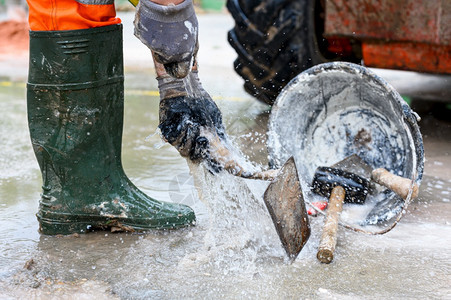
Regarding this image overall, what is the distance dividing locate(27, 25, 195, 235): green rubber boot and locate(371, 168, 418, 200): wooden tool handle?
0.80 meters

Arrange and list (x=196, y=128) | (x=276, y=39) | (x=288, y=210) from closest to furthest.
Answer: (x=288, y=210) → (x=196, y=128) → (x=276, y=39)

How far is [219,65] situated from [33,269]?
485 centimetres

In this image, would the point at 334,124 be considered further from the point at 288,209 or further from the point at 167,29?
the point at 167,29

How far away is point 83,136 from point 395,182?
125 cm

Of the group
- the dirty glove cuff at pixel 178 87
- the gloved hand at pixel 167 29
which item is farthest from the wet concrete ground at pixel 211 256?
the gloved hand at pixel 167 29

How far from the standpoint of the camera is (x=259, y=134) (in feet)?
12.9

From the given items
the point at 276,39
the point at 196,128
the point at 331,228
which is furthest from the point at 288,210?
the point at 276,39

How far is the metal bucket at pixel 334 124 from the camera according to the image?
2.76 metres

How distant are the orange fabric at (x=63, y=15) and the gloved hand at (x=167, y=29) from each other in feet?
1.29

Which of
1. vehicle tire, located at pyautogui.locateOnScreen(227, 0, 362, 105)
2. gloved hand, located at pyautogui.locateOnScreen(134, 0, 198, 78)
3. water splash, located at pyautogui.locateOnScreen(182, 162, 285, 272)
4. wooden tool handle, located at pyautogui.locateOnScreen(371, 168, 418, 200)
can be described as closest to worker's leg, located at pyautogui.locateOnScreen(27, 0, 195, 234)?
water splash, located at pyautogui.locateOnScreen(182, 162, 285, 272)

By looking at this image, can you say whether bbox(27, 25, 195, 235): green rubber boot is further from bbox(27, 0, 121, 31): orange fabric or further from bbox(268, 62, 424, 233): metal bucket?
bbox(268, 62, 424, 233): metal bucket

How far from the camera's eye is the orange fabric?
7.47 feet

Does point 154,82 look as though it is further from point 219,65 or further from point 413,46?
point 413,46

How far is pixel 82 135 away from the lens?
2.42 m
